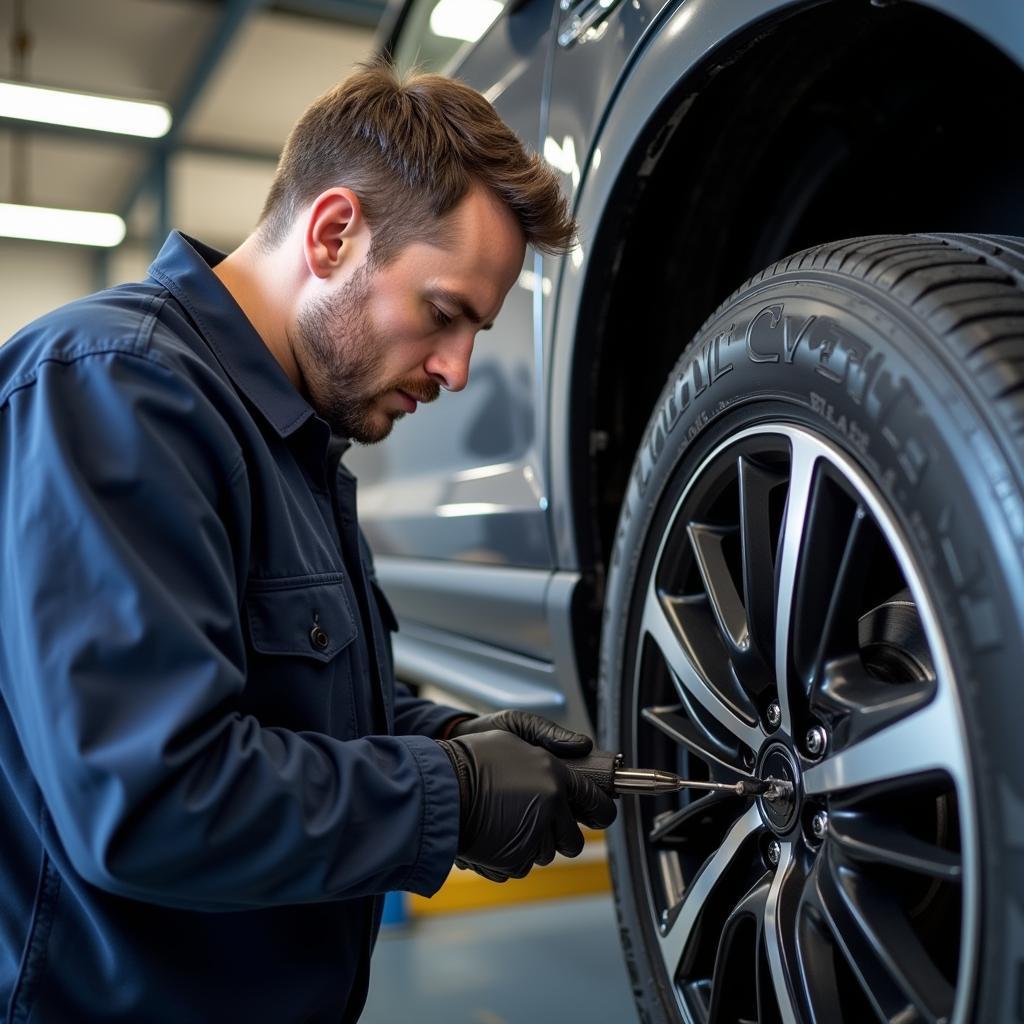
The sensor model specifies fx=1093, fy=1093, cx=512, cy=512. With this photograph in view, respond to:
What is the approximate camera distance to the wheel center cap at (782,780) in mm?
898

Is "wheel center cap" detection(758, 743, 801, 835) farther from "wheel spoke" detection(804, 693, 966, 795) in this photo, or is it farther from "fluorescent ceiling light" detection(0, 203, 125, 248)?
"fluorescent ceiling light" detection(0, 203, 125, 248)

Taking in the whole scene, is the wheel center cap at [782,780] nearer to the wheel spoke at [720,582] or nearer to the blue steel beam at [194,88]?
the wheel spoke at [720,582]

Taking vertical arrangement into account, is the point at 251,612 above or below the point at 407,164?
below

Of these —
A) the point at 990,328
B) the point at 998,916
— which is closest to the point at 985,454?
the point at 990,328

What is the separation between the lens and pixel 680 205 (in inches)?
51.8

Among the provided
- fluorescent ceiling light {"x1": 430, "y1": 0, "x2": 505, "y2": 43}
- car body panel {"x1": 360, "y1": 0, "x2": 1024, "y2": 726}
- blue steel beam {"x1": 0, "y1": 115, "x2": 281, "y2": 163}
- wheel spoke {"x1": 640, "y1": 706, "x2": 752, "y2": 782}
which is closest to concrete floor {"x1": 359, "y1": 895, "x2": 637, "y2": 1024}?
car body panel {"x1": 360, "y1": 0, "x2": 1024, "y2": 726}

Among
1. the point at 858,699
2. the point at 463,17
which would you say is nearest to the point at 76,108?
the point at 463,17

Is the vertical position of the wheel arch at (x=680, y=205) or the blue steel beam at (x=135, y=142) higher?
the blue steel beam at (x=135, y=142)

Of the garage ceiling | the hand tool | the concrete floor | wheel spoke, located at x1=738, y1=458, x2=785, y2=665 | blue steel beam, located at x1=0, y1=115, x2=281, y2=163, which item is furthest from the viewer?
blue steel beam, located at x1=0, y1=115, x2=281, y2=163

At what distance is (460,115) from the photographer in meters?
1.15

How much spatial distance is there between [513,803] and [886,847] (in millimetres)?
328

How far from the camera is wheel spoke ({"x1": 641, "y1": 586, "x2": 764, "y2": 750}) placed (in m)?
0.97

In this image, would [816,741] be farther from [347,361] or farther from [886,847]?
[347,361]

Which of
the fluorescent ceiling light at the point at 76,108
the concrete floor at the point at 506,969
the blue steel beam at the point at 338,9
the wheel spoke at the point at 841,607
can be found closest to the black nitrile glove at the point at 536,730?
the wheel spoke at the point at 841,607
